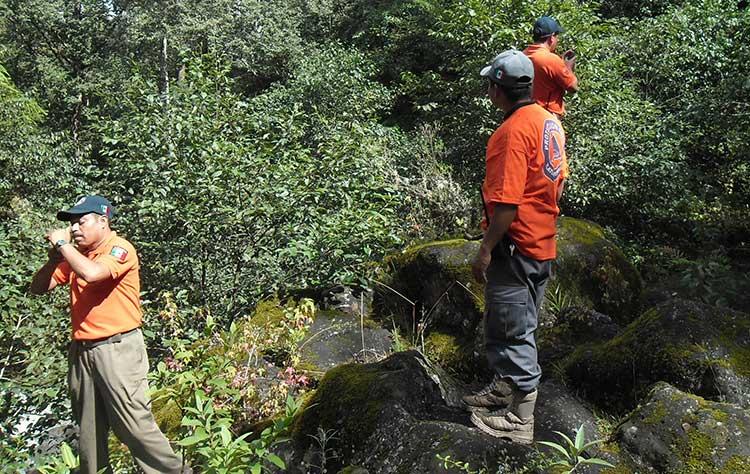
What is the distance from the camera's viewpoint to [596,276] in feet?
15.9

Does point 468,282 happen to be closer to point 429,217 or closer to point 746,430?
point 746,430

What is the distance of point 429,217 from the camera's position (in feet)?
25.8

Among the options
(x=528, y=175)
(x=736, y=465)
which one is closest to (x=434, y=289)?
(x=528, y=175)

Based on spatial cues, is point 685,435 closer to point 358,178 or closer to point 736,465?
point 736,465

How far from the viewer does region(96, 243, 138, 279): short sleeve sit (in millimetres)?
3340

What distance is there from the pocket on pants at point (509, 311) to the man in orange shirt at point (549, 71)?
163 cm

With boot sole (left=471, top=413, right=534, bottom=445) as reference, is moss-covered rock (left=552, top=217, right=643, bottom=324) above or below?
below

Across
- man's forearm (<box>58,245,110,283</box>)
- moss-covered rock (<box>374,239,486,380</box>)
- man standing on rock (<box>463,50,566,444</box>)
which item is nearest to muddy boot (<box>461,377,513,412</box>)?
man standing on rock (<box>463,50,566,444</box>)

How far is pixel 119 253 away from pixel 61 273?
54 centimetres

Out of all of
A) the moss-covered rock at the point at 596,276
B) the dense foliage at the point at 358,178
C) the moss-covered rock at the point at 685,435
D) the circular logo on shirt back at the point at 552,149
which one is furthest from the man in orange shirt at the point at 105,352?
the moss-covered rock at the point at 596,276

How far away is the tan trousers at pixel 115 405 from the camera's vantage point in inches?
134

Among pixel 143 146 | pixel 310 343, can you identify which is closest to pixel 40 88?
pixel 143 146

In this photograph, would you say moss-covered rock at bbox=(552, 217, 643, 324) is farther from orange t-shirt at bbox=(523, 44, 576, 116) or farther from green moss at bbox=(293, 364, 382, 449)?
green moss at bbox=(293, 364, 382, 449)

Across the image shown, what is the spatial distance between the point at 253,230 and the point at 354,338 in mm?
1531
